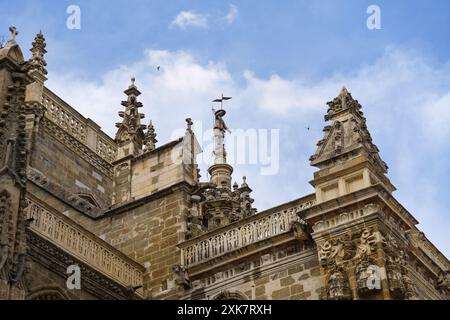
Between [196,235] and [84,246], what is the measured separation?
338 centimetres

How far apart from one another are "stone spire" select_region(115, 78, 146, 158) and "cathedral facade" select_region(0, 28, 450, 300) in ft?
2.48

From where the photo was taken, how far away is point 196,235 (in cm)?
2222

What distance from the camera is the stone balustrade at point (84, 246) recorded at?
18625 millimetres

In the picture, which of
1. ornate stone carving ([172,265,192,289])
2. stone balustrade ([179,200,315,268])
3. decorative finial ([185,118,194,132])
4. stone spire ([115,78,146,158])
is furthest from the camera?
stone spire ([115,78,146,158])

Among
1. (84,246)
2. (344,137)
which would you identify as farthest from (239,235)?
(84,246)

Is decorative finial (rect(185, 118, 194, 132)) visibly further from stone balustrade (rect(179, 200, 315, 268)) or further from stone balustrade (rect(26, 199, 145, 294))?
stone balustrade (rect(26, 199, 145, 294))

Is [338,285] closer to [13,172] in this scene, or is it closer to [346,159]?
[346,159]

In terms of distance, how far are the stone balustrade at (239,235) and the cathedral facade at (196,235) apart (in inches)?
1.1

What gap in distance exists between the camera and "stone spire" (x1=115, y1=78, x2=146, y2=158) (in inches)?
1022

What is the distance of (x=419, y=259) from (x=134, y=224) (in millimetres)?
7458

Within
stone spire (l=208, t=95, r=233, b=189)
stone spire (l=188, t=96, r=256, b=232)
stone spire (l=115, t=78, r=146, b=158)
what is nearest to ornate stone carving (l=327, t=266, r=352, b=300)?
stone spire (l=115, t=78, r=146, b=158)

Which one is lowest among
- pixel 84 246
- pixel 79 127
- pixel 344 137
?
pixel 84 246
